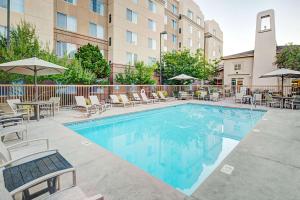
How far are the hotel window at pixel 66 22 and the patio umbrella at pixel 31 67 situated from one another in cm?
987

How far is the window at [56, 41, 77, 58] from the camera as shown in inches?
648

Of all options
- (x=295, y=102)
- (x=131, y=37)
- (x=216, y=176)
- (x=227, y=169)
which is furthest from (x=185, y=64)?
(x=216, y=176)

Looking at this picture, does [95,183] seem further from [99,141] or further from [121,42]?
[121,42]

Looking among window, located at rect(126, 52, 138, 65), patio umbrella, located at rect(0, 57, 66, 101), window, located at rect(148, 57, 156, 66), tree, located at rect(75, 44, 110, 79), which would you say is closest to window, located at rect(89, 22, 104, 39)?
window, located at rect(126, 52, 138, 65)

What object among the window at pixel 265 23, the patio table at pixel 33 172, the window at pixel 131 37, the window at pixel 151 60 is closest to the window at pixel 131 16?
the window at pixel 131 37

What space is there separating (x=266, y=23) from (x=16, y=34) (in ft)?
89.8

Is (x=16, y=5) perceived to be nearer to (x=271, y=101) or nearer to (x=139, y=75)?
(x=139, y=75)

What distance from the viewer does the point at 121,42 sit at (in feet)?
66.5

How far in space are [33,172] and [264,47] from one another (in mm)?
27795

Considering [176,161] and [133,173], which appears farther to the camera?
[176,161]

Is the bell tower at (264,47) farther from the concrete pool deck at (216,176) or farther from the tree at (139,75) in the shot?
the concrete pool deck at (216,176)

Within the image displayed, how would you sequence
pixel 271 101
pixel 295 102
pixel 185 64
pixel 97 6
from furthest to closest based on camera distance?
pixel 185 64, pixel 97 6, pixel 271 101, pixel 295 102

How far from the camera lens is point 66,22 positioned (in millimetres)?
16828

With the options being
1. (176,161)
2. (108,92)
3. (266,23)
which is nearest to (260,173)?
(176,161)
